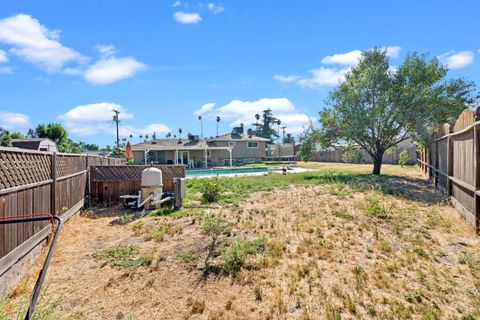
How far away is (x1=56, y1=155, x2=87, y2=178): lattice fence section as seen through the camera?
6559 millimetres

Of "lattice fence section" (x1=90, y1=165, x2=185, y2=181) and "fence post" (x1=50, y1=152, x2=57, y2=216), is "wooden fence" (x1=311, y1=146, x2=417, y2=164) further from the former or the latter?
"fence post" (x1=50, y1=152, x2=57, y2=216)

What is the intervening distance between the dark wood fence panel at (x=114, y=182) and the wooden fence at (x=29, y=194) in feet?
8.26

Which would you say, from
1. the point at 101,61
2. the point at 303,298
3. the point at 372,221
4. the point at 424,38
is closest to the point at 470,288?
the point at 303,298

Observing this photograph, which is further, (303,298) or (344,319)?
(303,298)

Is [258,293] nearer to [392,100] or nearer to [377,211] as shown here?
[377,211]

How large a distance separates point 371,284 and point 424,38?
15505mm

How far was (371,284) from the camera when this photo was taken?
362 centimetres

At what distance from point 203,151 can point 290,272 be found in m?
32.2

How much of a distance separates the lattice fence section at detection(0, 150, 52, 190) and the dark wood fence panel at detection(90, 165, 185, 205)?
436cm

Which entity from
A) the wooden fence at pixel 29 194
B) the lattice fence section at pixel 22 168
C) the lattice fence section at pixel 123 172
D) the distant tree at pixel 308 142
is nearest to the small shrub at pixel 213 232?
the wooden fence at pixel 29 194

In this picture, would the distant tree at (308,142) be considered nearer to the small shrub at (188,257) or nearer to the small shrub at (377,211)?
the small shrub at (377,211)

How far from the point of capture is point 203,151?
3569 cm

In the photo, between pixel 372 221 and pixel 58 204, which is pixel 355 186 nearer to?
pixel 372 221

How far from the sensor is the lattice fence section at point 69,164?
21.5ft
